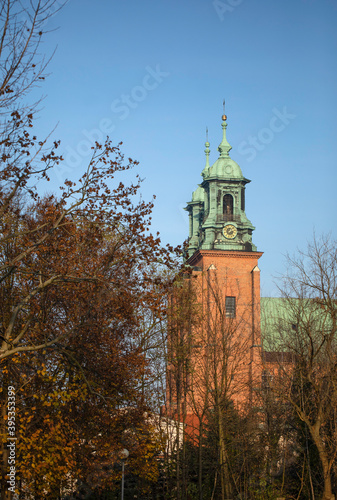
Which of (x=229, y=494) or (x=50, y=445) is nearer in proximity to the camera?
(x=50, y=445)

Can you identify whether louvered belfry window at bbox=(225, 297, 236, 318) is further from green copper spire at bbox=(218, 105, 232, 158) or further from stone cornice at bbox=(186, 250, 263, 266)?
green copper spire at bbox=(218, 105, 232, 158)

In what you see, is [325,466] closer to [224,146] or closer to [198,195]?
[224,146]

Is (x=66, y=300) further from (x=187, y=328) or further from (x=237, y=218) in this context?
(x=237, y=218)

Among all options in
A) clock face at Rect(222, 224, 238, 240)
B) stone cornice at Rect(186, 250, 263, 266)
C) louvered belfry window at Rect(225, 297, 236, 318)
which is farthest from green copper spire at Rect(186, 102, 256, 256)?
louvered belfry window at Rect(225, 297, 236, 318)

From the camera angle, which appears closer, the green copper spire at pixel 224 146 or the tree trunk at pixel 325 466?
the tree trunk at pixel 325 466

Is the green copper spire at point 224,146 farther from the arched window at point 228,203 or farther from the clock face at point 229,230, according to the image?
the clock face at point 229,230

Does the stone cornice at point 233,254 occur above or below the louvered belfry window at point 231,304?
above

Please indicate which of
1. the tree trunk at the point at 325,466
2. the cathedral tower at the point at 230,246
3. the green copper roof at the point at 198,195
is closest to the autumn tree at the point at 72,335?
the tree trunk at the point at 325,466

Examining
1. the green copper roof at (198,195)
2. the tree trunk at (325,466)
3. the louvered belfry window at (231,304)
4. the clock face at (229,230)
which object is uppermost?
the green copper roof at (198,195)

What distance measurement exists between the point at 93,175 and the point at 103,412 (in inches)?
293

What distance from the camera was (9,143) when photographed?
1413cm

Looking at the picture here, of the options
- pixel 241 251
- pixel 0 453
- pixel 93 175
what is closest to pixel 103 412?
pixel 0 453

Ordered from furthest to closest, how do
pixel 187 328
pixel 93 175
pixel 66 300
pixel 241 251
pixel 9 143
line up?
1. pixel 241 251
2. pixel 187 328
3. pixel 66 300
4. pixel 93 175
5. pixel 9 143

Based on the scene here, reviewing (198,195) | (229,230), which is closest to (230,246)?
(229,230)
